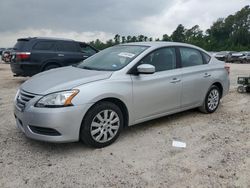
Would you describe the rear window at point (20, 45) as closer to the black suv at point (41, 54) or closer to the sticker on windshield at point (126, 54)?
the black suv at point (41, 54)

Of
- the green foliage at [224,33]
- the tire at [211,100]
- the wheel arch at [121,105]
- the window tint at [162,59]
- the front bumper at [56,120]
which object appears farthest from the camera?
the green foliage at [224,33]

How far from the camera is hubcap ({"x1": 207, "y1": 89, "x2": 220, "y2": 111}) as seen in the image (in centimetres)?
535

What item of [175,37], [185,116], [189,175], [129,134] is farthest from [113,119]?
[175,37]

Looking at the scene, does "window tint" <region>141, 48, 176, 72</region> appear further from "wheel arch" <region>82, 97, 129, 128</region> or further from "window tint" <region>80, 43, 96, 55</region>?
"window tint" <region>80, 43, 96, 55</region>

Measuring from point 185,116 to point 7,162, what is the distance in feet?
11.2

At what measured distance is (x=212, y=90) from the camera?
5.35 metres

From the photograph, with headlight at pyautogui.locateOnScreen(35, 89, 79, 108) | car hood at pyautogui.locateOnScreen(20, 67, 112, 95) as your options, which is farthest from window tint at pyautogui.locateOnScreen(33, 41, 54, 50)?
headlight at pyautogui.locateOnScreen(35, 89, 79, 108)

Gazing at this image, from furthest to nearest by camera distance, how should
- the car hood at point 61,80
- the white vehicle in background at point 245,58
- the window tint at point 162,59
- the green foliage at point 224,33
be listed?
the green foliage at point 224,33 → the white vehicle in background at point 245,58 → the window tint at point 162,59 → the car hood at point 61,80

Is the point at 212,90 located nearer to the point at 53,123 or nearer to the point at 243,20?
the point at 53,123

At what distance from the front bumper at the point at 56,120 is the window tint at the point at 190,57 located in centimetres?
230

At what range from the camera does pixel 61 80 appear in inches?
142

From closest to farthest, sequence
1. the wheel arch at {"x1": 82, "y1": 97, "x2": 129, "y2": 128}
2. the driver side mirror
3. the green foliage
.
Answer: the wheel arch at {"x1": 82, "y1": 97, "x2": 129, "y2": 128} < the driver side mirror < the green foliage

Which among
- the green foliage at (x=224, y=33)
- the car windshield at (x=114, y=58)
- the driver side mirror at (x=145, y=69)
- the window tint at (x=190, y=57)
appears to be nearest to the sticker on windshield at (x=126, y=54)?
the car windshield at (x=114, y=58)

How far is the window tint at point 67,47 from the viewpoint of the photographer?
9430 mm
